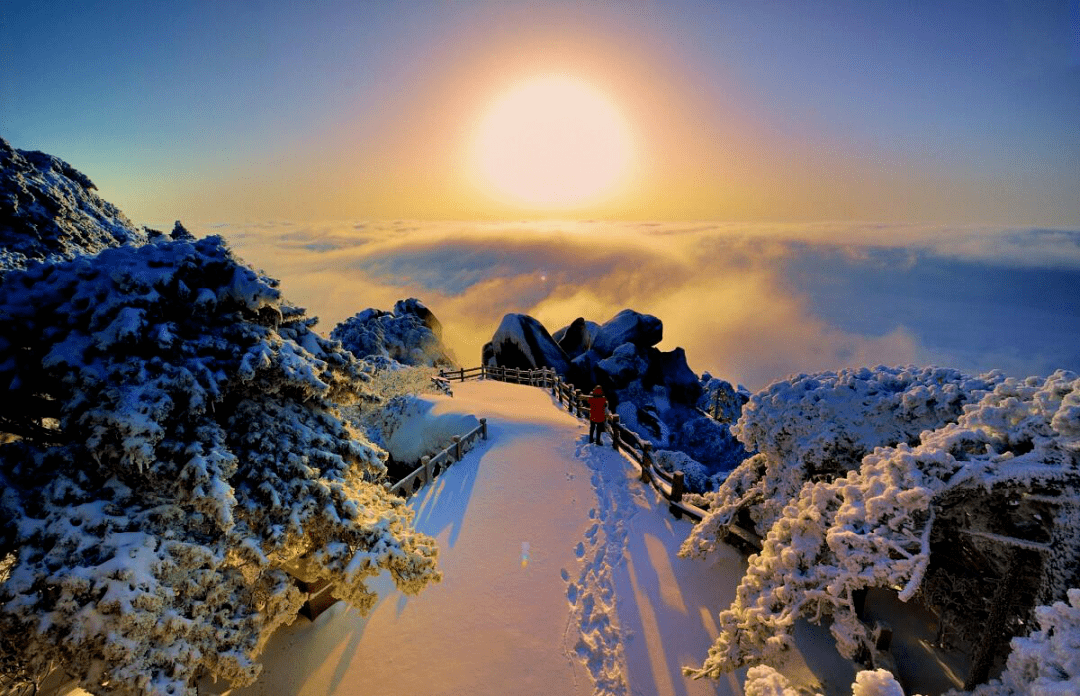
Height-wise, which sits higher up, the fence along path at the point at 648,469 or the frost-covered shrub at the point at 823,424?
the frost-covered shrub at the point at 823,424

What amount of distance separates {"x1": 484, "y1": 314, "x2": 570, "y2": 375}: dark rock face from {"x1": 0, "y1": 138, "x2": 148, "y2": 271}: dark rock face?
28.5 meters

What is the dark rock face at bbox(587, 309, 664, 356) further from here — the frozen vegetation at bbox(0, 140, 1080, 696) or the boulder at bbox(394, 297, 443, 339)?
the frozen vegetation at bbox(0, 140, 1080, 696)

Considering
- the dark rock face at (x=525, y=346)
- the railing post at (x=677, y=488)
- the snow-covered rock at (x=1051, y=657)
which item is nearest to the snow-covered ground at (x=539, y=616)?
the railing post at (x=677, y=488)

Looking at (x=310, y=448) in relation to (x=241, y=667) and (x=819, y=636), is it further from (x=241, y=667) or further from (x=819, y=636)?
(x=819, y=636)

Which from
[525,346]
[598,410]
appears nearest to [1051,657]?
[598,410]

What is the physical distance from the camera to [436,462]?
1222cm

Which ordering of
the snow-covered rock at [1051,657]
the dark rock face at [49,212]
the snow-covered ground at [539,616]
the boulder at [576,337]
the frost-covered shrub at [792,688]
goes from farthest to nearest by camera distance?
the boulder at [576,337] → the dark rock face at [49,212] → the snow-covered ground at [539,616] → the frost-covered shrub at [792,688] → the snow-covered rock at [1051,657]

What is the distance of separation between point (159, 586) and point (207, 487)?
2.53ft

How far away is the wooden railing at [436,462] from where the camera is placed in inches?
406

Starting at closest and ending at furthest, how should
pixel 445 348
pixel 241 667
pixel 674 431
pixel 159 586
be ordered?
pixel 159 586
pixel 241 667
pixel 674 431
pixel 445 348

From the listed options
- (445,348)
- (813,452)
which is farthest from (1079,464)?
(445,348)

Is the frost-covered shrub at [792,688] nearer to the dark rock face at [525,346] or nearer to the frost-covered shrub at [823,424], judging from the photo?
the frost-covered shrub at [823,424]

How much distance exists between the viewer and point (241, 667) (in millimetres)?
4098

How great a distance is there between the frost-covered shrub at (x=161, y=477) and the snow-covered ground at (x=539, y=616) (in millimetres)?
1778
